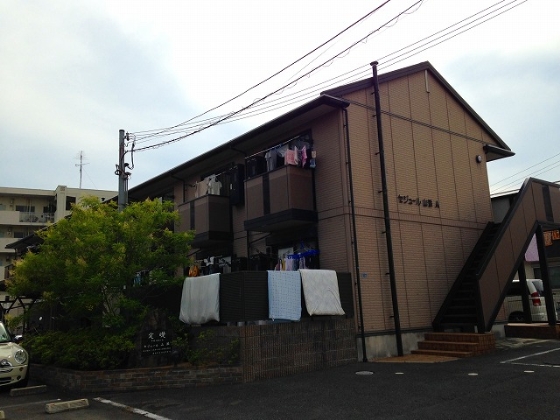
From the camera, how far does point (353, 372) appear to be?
9.97m

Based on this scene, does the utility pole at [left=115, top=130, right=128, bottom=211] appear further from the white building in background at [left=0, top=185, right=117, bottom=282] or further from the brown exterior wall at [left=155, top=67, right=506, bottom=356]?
the white building in background at [left=0, top=185, right=117, bottom=282]

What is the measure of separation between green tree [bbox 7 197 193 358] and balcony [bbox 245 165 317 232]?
2703 mm

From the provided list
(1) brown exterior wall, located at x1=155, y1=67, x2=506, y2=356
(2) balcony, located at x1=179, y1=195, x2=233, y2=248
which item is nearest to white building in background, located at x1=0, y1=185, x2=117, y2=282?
(2) balcony, located at x1=179, y1=195, x2=233, y2=248

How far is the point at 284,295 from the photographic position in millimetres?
10258

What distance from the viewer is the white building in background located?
43.8 metres

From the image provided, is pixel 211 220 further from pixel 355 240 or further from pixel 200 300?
pixel 355 240

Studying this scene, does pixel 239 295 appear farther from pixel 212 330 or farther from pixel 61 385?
pixel 61 385

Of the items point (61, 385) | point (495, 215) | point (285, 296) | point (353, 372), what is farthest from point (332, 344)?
point (495, 215)

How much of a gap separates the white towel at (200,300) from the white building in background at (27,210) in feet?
118

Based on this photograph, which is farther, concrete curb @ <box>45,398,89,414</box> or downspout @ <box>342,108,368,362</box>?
downspout @ <box>342,108,368,362</box>

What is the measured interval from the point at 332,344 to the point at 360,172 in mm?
4689

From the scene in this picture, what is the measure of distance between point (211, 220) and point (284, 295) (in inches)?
246

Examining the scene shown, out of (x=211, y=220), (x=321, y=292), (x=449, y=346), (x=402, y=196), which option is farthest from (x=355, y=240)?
(x=211, y=220)

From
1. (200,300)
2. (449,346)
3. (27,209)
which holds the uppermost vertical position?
(27,209)
